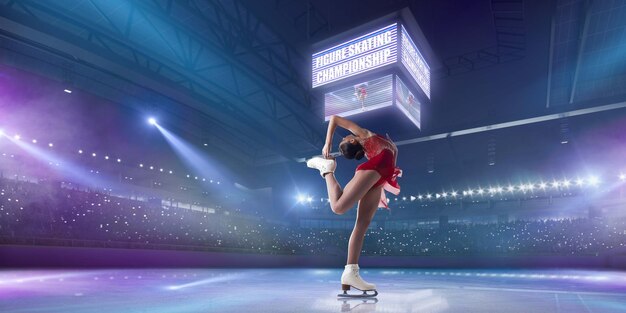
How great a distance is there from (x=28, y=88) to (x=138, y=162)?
4386 millimetres

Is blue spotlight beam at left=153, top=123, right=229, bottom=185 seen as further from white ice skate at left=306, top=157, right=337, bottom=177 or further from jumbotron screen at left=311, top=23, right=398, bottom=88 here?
white ice skate at left=306, top=157, right=337, bottom=177

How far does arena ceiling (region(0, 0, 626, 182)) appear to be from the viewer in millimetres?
7312

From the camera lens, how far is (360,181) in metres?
2.86

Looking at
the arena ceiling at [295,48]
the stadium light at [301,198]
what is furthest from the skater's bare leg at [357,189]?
the stadium light at [301,198]

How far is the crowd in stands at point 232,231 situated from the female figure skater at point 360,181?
8782 mm

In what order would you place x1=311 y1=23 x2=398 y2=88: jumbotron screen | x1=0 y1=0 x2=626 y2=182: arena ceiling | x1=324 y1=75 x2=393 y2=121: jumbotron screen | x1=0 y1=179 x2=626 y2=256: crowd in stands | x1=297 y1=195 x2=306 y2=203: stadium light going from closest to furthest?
x1=311 y1=23 x2=398 y2=88: jumbotron screen, x1=324 y1=75 x2=393 y2=121: jumbotron screen, x1=0 y1=0 x2=626 y2=182: arena ceiling, x1=0 y1=179 x2=626 y2=256: crowd in stands, x1=297 y1=195 x2=306 y2=203: stadium light

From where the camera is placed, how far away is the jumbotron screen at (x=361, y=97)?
684 cm

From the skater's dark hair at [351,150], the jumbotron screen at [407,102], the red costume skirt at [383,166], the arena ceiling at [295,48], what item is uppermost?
the arena ceiling at [295,48]

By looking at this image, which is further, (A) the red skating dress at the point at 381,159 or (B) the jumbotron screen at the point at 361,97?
(B) the jumbotron screen at the point at 361,97

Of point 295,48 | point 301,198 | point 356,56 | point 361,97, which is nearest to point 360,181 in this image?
point 361,97

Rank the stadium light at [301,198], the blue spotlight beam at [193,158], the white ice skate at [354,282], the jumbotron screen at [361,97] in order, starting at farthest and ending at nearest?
1. the stadium light at [301,198]
2. the blue spotlight beam at [193,158]
3. the jumbotron screen at [361,97]
4. the white ice skate at [354,282]

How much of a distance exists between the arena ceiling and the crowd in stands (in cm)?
346

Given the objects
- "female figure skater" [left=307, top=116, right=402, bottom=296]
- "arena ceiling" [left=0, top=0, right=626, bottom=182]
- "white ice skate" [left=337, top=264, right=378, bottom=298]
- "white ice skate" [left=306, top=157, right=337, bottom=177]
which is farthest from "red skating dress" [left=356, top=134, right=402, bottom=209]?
"arena ceiling" [left=0, top=0, right=626, bottom=182]

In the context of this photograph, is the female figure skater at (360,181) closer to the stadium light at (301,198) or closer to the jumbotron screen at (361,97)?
the jumbotron screen at (361,97)
